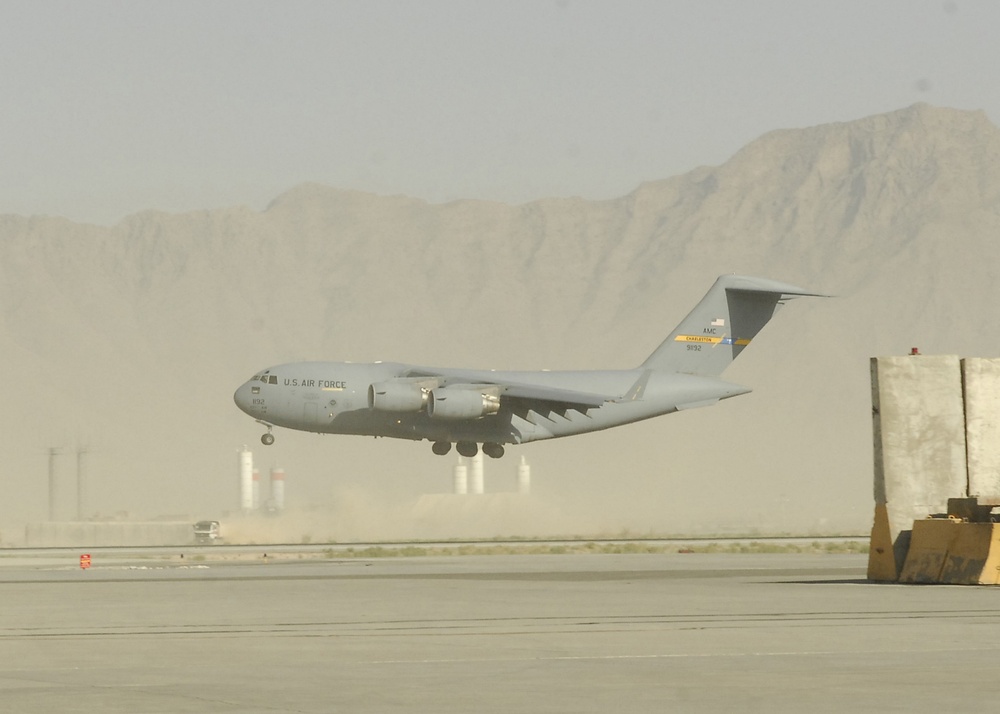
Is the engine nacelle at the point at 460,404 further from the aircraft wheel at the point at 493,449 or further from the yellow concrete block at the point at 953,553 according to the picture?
the yellow concrete block at the point at 953,553

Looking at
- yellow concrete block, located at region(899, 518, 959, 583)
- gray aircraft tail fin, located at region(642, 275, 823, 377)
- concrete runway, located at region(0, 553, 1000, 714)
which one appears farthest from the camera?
→ gray aircraft tail fin, located at region(642, 275, 823, 377)

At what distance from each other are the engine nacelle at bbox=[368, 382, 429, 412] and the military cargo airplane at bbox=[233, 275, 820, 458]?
1.2 inches

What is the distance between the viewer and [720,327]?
2240 inches

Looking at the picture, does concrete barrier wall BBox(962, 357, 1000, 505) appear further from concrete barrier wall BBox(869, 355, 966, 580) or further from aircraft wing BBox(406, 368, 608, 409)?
aircraft wing BBox(406, 368, 608, 409)

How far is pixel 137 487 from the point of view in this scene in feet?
537

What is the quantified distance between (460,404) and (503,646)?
3553 centimetres

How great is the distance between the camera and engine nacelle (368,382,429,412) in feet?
164

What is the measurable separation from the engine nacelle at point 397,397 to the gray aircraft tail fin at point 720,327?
9913mm

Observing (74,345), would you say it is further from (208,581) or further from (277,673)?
(277,673)

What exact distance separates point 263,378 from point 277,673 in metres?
39.3

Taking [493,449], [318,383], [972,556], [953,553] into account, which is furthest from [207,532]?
[972,556]

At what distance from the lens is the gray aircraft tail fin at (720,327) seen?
56.4 meters

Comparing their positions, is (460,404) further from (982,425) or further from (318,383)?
(982,425)

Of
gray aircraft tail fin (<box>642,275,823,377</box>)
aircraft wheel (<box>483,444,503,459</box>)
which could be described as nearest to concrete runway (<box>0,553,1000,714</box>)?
aircraft wheel (<box>483,444,503,459</box>)
